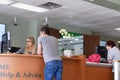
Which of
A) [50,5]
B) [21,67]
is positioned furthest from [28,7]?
[21,67]

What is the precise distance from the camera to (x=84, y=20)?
11719mm

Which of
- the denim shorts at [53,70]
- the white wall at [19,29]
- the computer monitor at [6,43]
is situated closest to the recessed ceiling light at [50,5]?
the white wall at [19,29]

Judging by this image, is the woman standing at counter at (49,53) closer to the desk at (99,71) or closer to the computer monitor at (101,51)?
the desk at (99,71)

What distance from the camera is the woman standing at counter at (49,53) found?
467cm

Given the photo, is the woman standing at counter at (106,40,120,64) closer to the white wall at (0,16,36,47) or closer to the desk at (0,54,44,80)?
the desk at (0,54,44,80)

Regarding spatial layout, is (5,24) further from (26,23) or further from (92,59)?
(92,59)

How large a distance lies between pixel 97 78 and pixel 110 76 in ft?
1.52

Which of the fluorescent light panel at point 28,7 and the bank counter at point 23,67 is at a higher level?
the fluorescent light panel at point 28,7

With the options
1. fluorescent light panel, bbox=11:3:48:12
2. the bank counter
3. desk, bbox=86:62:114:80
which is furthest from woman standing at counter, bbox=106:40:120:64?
fluorescent light panel, bbox=11:3:48:12

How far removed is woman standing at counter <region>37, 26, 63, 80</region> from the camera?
467cm

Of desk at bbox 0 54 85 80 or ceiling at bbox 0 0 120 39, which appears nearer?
desk at bbox 0 54 85 80

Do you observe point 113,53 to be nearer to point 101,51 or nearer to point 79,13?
point 101,51

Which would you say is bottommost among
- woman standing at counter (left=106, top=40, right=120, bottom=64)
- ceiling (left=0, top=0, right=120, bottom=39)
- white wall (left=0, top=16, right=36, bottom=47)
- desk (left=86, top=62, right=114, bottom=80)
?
desk (left=86, top=62, right=114, bottom=80)

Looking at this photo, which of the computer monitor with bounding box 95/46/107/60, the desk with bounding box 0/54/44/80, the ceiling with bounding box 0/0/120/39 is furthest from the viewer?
the ceiling with bounding box 0/0/120/39
